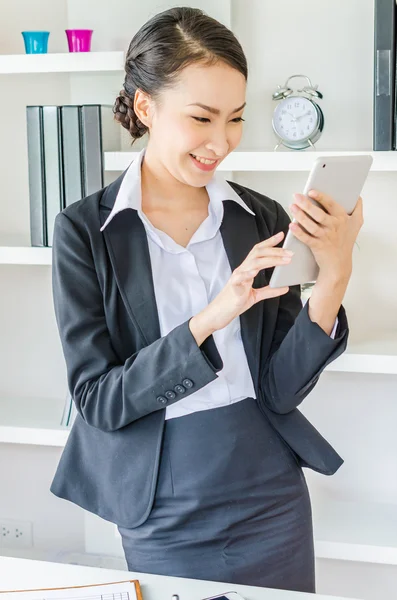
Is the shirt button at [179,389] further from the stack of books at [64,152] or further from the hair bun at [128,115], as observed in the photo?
the stack of books at [64,152]

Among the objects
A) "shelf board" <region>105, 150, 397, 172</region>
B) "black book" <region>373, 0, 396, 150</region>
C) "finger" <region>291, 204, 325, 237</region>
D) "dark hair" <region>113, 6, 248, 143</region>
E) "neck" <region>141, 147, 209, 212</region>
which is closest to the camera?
"finger" <region>291, 204, 325, 237</region>

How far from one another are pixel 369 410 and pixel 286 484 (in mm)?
954

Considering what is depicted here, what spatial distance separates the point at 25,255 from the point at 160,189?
0.84 m

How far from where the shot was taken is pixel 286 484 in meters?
1.51

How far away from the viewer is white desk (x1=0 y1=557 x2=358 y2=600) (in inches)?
48.9

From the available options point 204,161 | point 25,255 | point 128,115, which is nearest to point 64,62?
point 25,255

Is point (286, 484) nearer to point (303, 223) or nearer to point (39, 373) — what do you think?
point (303, 223)

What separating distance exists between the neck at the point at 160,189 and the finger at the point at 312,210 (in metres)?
0.29

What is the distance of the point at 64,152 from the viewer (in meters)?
2.22

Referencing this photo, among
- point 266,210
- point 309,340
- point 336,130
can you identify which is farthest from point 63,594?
point 336,130

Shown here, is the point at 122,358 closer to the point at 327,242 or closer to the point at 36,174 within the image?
the point at 327,242

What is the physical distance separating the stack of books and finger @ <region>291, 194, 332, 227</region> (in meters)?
0.98

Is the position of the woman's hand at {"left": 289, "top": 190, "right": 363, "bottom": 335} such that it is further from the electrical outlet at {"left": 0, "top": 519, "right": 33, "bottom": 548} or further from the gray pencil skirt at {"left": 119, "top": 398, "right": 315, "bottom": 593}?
the electrical outlet at {"left": 0, "top": 519, "right": 33, "bottom": 548}

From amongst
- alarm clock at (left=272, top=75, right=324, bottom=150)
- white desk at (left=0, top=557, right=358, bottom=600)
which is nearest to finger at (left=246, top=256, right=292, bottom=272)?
white desk at (left=0, top=557, right=358, bottom=600)
